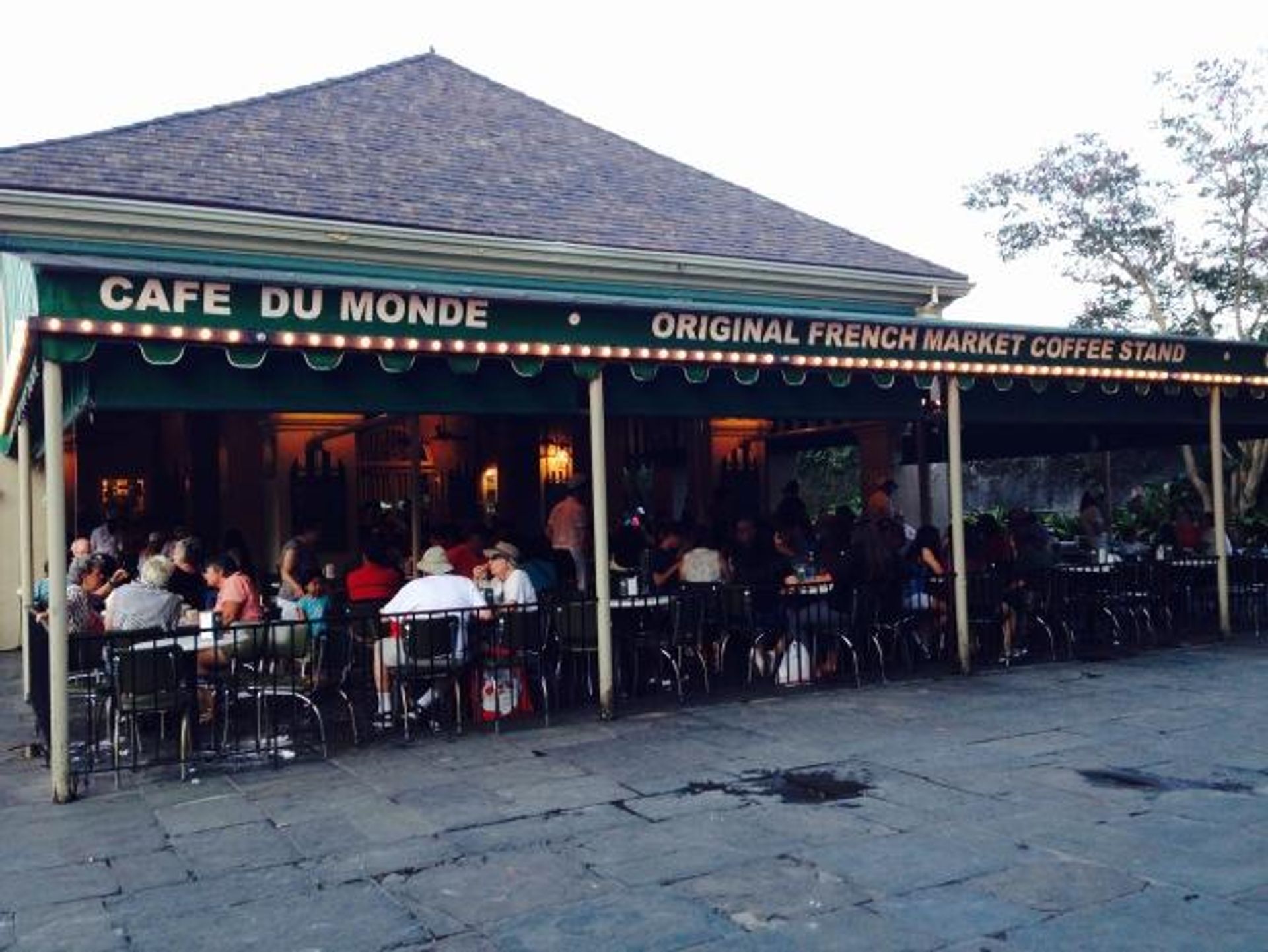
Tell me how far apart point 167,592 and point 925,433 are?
11017 mm

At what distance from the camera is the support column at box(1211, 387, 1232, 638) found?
11.8 meters

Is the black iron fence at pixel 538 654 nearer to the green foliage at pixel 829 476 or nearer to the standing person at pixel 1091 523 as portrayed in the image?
the standing person at pixel 1091 523

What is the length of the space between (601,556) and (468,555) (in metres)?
2.78

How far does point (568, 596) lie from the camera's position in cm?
962

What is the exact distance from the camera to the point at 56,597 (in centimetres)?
670

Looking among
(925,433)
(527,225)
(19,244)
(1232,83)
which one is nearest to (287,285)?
(19,244)

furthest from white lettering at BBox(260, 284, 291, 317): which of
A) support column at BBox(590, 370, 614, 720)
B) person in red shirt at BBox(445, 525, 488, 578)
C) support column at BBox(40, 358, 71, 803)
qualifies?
person in red shirt at BBox(445, 525, 488, 578)

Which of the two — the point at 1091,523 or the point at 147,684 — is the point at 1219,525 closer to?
the point at 1091,523

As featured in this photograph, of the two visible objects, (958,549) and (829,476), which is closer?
(958,549)

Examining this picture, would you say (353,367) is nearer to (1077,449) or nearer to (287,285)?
(287,285)

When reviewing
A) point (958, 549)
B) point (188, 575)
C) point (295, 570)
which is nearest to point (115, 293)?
point (295, 570)

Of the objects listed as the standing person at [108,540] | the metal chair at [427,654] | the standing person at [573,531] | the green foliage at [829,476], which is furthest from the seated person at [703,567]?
the green foliage at [829,476]

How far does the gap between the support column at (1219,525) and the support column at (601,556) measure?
6864 mm

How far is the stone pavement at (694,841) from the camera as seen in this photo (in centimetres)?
432
